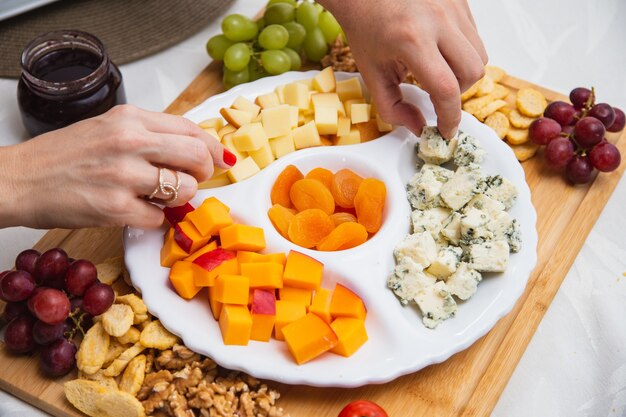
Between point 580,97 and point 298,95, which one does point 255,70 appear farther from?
point 580,97

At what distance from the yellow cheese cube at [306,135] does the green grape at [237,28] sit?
541mm

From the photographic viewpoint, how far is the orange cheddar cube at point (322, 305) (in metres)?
1.74

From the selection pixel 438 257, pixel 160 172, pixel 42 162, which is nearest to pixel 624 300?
pixel 438 257

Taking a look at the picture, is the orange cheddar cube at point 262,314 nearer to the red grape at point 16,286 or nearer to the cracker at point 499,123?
the red grape at point 16,286

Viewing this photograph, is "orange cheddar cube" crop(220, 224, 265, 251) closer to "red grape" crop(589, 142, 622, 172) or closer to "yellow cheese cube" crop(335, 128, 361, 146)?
"yellow cheese cube" crop(335, 128, 361, 146)

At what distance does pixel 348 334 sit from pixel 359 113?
29.2 inches

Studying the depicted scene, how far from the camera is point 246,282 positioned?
1711 mm

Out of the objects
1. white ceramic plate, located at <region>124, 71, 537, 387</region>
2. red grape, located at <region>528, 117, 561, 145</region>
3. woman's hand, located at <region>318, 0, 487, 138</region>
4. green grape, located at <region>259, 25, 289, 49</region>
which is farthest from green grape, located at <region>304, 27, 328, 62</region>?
red grape, located at <region>528, 117, 561, 145</region>

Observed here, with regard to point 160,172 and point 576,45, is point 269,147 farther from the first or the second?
point 576,45

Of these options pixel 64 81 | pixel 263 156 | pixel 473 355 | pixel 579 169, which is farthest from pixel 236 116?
pixel 579 169

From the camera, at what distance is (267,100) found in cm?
219

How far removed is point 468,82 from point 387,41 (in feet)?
0.81

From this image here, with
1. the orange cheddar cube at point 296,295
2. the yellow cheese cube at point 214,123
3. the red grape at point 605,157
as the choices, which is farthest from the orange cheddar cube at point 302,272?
the red grape at point 605,157

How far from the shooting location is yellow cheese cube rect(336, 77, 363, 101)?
7.26ft
